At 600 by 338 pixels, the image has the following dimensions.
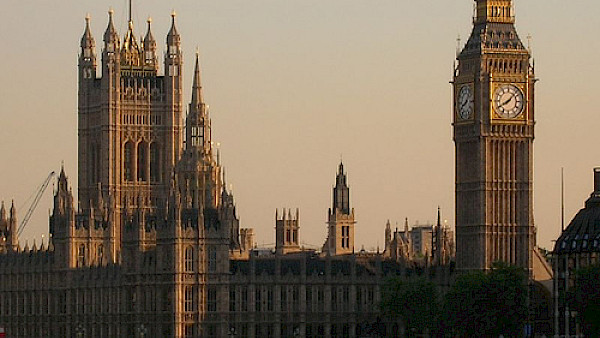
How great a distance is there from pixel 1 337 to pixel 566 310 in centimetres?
4437

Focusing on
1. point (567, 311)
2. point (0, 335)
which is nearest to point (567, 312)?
point (567, 311)

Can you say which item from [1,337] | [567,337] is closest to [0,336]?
[1,337]

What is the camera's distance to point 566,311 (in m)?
198

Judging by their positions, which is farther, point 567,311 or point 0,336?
point 567,311

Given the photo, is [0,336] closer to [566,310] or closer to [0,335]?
[0,335]

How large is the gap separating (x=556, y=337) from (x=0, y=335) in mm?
43155

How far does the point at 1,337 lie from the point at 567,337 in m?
41.9

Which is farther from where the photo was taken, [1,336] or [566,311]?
[566,311]

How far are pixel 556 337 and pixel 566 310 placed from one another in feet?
7.07

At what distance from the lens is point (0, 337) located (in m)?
178

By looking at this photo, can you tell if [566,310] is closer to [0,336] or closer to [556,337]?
[556,337]

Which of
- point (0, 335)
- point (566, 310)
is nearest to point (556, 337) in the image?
point (566, 310)

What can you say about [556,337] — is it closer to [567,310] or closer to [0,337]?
[567,310]

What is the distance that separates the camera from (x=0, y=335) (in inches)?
7087
